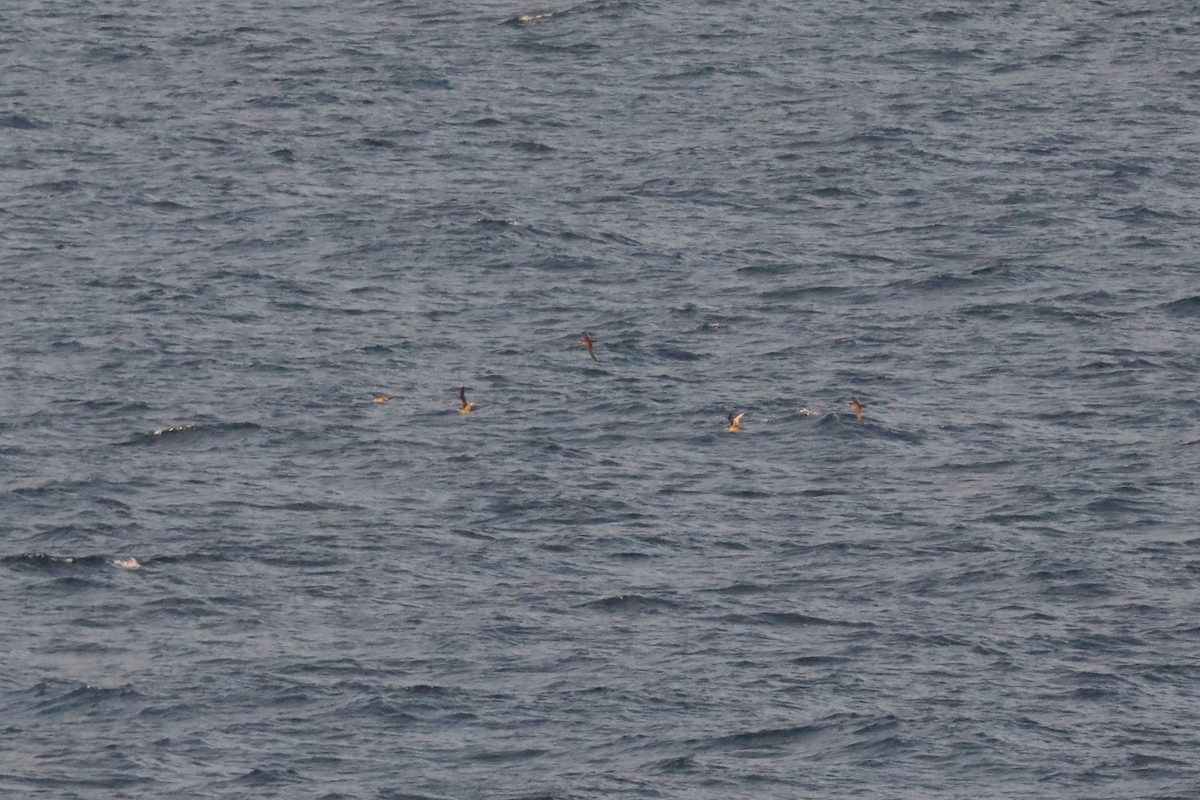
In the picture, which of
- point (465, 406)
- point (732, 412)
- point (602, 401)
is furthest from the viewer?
point (602, 401)

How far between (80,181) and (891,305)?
31.2m

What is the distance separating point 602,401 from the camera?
3546 inches

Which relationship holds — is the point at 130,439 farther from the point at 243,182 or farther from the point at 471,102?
the point at 471,102

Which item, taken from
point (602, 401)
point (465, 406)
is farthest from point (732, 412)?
point (465, 406)

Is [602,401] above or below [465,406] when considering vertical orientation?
below

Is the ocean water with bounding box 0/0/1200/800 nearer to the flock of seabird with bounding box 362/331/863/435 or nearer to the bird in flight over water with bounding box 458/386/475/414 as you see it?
the flock of seabird with bounding box 362/331/863/435

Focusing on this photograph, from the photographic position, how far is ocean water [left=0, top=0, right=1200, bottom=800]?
233 feet

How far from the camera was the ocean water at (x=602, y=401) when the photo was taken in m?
71.1

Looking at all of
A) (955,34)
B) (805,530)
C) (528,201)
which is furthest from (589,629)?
(955,34)

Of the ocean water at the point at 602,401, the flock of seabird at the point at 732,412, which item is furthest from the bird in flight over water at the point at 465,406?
the ocean water at the point at 602,401

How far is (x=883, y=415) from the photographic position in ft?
291

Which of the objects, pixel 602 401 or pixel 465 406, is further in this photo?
pixel 602 401

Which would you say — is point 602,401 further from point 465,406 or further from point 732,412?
point 465,406

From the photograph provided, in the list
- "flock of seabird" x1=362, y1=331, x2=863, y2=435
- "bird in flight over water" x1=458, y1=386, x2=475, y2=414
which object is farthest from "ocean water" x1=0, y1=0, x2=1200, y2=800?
"bird in flight over water" x1=458, y1=386, x2=475, y2=414
